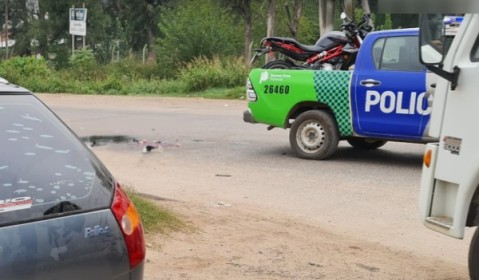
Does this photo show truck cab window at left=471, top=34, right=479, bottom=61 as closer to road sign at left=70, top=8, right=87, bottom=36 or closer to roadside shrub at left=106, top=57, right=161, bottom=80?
roadside shrub at left=106, top=57, right=161, bottom=80

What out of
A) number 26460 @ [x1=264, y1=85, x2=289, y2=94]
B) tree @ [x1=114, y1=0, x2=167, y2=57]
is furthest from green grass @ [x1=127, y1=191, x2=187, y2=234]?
tree @ [x1=114, y1=0, x2=167, y2=57]

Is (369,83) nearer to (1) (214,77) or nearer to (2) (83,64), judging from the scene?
(1) (214,77)

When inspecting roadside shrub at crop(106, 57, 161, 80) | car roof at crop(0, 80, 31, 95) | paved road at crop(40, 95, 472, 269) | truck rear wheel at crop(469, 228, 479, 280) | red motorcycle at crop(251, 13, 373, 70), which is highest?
car roof at crop(0, 80, 31, 95)

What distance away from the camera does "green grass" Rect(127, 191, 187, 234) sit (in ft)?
19.8

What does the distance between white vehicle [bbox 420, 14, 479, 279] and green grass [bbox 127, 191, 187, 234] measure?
2.37 meters

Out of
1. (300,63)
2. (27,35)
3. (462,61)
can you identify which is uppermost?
(462,61)

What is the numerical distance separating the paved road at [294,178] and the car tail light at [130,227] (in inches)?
136

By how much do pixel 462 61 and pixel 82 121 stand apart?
12.5m

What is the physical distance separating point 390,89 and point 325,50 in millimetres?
2808

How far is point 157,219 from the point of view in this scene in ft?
20.4

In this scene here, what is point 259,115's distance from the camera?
10.7 m

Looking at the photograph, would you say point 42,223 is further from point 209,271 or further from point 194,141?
point 194,141

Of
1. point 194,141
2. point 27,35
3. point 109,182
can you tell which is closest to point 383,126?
point 194,141

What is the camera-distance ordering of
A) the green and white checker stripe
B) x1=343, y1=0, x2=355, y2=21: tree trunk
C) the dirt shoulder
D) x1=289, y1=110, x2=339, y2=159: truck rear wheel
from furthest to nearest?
x1=343, y1=0, x2=355, y2=21: tree trunk
x1=289, y1=110, x2=339, y2=159: truck rear wheel
the green and white checker stripe
the dirt shoulder
